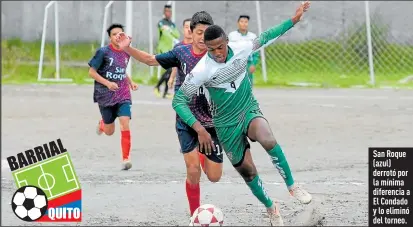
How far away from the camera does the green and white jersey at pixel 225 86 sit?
872 cm

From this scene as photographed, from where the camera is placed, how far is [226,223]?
887 cm

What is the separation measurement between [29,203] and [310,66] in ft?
61.6

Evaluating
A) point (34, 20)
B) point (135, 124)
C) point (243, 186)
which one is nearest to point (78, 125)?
point (135, 124)

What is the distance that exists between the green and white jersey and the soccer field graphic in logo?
148 centimetres

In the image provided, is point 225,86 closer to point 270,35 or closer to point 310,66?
point 270,35

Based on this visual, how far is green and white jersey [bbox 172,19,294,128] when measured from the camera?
28.6ft

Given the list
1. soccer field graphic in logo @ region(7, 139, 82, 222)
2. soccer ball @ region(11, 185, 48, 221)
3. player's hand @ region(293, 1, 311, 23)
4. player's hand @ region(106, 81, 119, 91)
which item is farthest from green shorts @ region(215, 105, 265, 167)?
player's hand @ region(106, 81, 119, 91)

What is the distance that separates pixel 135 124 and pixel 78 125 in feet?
3.22

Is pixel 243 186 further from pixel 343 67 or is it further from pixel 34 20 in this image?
pixel 34 20

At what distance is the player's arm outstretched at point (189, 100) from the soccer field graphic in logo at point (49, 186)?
1.37 metres

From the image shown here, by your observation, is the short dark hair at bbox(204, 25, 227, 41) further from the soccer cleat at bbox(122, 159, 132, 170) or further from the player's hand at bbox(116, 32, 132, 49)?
the soccer cleat at bbox(122, 159, 132, 170)

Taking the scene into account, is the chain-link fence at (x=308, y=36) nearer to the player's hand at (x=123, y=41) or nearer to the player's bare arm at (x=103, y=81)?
the player's bare arm at (x=103, y=81)

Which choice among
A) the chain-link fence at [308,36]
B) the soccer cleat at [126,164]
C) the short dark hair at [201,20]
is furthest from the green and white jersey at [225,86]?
the chain-link fence at [308,36]

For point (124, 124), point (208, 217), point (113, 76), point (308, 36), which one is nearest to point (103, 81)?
point (113, 76)
